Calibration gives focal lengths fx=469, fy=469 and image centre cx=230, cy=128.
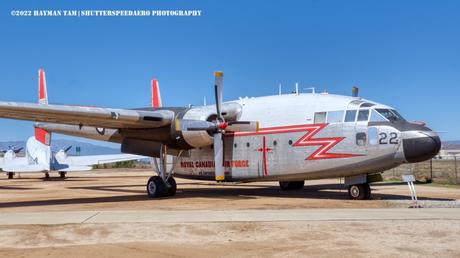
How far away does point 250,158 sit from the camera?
19031 mm

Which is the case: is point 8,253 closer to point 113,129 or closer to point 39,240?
point 39,240

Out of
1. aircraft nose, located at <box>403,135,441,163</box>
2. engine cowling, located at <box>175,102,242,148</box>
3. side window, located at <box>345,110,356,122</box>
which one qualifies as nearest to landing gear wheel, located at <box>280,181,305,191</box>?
engine cowling, located at <box>175,102,242,148</box>

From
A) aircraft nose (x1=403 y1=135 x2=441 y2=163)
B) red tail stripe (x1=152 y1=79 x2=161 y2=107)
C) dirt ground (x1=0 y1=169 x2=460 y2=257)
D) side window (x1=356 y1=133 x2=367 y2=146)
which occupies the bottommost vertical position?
dirt ground (x1=0 y1=169 x2=460 y2=257)

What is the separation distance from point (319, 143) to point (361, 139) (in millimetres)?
1546

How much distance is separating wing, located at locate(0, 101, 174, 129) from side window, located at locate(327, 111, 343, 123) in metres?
6.30

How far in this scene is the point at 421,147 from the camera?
15188 millimetres

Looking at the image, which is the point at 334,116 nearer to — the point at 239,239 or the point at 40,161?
the point at 239,239

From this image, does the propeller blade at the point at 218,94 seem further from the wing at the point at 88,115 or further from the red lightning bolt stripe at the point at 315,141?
the red lightning bolt stripe at the point at 315,141

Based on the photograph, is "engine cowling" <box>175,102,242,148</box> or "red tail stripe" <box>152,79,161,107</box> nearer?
"engine cowling" <box>175,102,242,148</box>

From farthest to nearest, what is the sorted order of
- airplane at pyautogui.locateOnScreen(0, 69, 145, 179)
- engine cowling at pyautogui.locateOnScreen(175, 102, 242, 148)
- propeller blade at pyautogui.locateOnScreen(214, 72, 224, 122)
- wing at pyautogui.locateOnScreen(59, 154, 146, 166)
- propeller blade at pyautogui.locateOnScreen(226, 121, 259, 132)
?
wing at pyautogui.locateOnScreen(59, 154, 146, 166), airplane at pyautogui.locateOnScreen(0, 69, 145, 179), propeller blade at pyautogui.locateOnScreen(214, 72, 224, 122), engine cowling at pyautogui.locateOnScreen(175, 102, 242, 148), propeller blade at pyautogui.locateOnScreen(226, 121, 259, 132)

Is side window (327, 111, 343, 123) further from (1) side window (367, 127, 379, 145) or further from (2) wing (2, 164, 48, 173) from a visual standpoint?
(2) wing (2, 164, 48, 173)

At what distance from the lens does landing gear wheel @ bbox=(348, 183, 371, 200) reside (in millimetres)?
16984

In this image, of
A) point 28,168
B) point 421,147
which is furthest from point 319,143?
point 28,168

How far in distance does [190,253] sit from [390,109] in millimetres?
11126
